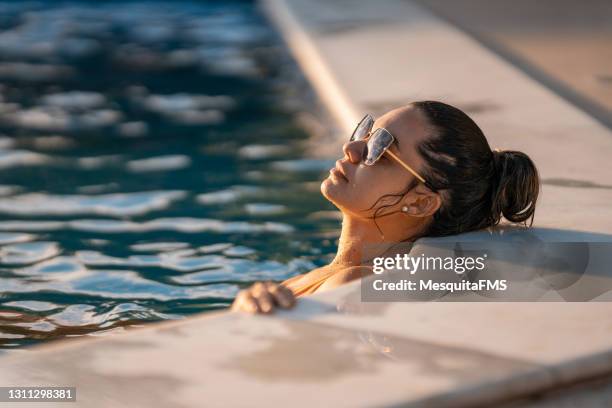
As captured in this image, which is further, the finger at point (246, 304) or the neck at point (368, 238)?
the neck at point (368, 238)

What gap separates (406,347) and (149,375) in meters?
0.54

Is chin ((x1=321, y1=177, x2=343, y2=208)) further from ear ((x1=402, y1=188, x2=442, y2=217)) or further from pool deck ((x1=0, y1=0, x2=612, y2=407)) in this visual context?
pool deck ((x1=0, y1=0, x2=612, y2=407))

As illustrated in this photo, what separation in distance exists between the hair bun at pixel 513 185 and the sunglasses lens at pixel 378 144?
0.29 meters

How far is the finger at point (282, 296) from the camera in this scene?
2764 mm

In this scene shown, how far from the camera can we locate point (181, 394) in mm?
2340

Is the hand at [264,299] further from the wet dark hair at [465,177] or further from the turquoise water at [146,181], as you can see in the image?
the turquoise water at [146,181]

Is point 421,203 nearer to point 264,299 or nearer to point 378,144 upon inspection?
point 378,144

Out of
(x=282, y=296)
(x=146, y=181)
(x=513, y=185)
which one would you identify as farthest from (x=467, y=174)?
(x=146, y=181)

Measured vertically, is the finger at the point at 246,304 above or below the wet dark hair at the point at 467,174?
below

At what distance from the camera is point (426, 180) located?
10.4ft

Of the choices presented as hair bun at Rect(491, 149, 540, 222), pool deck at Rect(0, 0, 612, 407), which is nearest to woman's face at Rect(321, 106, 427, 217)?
hair bun at Rect(491, 149, 540, 222)

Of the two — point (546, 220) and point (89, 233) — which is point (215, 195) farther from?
point (546, 220)

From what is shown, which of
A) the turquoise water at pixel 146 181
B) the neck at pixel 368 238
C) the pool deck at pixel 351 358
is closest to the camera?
the pool deck at pixel 351 358

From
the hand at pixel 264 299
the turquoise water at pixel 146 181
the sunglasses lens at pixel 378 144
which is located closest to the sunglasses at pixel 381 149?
the sunglasses lens at pixel 378 144
